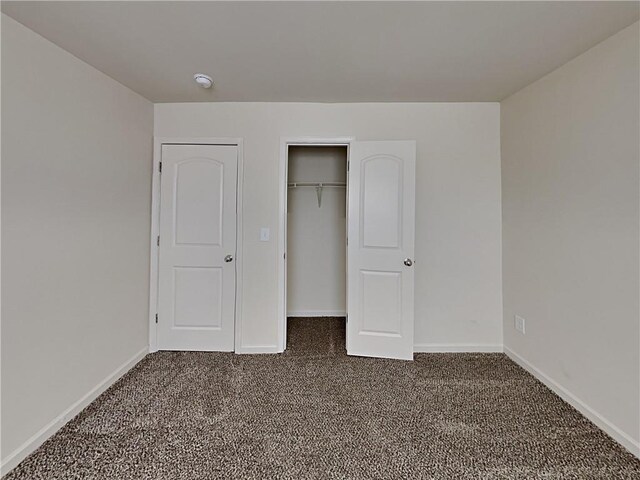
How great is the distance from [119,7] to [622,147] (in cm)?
274

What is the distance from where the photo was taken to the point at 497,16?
1640 mm

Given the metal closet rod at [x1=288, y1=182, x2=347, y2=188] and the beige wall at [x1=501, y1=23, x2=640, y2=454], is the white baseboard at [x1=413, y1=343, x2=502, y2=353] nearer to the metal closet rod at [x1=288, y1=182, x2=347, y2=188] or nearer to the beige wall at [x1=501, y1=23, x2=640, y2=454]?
the beige wall at [x1=501, y1=23, x2=640, y2=454]

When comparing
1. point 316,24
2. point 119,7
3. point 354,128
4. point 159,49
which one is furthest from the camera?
point 354,128

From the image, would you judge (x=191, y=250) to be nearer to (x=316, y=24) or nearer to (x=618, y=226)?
(x=316, y=24)

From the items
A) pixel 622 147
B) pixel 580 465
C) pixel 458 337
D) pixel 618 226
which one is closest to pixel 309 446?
pixel 580 465

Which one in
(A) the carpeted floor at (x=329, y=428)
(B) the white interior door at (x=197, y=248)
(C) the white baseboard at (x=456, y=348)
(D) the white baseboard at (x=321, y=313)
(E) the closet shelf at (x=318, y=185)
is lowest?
(A) the carpeted floor at (x=329, y=428)

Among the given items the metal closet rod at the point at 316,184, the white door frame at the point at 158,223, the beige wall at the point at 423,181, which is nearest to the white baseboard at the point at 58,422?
the white door frame at the point at 158,223

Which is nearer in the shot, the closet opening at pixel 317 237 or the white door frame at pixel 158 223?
the white door frame at pixel 158 223

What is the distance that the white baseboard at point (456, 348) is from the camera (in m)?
2.92

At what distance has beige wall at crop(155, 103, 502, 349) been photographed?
9.52 feet

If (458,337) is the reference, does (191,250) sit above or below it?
above

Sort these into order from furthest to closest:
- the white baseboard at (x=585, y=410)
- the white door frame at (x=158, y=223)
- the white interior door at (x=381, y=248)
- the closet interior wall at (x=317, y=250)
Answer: the closet interior wall at (x=317, y=250) < the white door frame at (x=158, y=223) < the white interior door at (x=381, y=248) < the white baseboard at (x=585, y=410)

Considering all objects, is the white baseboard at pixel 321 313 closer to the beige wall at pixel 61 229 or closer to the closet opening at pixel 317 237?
the closet opening at pixel 317 237

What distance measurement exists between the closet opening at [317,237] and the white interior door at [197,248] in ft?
4.07
